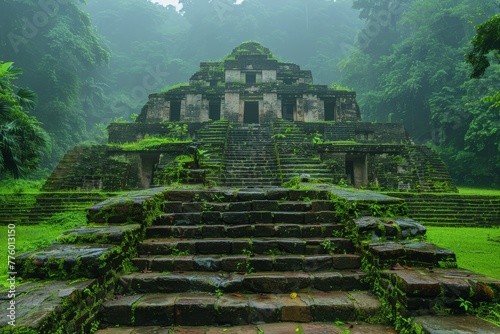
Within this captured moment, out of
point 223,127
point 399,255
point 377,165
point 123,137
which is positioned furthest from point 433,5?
point 399,255

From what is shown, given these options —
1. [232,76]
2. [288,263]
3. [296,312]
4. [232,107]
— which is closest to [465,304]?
[296,312]

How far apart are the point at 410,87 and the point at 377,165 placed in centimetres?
1428

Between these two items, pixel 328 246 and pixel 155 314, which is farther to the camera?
pixel 328 246

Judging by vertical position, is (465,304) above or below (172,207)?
below

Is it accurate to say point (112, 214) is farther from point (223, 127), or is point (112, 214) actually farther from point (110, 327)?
point (223, 127)

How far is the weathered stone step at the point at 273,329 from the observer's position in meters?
2.63

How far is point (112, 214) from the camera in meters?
4.11

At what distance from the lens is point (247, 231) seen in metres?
4.16

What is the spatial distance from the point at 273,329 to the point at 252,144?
11229 mm

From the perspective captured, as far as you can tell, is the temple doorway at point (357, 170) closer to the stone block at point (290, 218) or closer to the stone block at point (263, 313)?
the stone block at point (290, 218)

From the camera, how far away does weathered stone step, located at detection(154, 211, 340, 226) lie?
4.42m

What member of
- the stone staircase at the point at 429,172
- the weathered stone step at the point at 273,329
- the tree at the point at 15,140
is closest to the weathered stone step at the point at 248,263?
the weathered stone step at the point at 273,329

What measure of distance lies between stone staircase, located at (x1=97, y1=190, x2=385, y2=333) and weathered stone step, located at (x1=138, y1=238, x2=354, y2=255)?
0.01m

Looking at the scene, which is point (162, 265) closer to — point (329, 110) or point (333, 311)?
point (333, 311)
